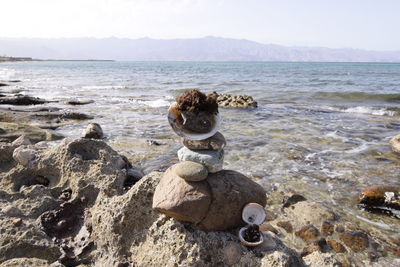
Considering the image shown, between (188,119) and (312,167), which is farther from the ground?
(188,119)

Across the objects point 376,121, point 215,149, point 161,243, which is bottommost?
point 376,121

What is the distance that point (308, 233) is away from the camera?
17.8ft

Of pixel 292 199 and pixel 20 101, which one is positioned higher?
pixel 292 199

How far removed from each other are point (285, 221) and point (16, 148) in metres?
5.54

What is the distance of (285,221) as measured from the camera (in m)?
5.84

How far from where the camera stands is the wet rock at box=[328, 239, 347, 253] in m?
5.08

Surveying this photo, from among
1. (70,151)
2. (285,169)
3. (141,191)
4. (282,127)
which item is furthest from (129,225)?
(282,127)

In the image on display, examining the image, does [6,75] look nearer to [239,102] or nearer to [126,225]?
[239,102]

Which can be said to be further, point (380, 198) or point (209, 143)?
point (380, 198)

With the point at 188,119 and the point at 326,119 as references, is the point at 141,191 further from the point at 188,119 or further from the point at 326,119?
the point at 326,119

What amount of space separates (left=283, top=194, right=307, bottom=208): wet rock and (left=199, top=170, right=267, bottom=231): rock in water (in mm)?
2503

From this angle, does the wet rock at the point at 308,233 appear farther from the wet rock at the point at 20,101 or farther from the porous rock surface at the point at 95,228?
the wet rock at the point at 20,101

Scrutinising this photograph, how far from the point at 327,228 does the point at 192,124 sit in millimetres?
3437

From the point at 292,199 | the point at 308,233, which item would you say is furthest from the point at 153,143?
the point at 308,233
